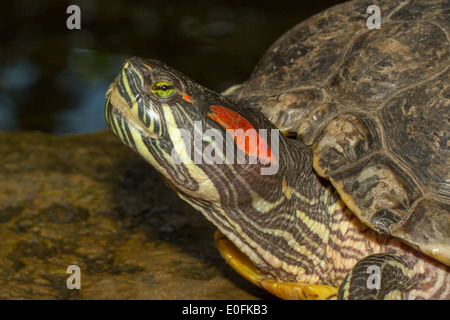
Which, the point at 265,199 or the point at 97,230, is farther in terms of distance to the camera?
the point at 97,230

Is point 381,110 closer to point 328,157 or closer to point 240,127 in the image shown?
point 328,157

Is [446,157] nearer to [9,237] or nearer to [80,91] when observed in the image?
[9,237]

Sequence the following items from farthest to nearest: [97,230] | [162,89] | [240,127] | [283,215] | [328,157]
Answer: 1. [97,230]
2. [283,215]
3. [328,157]
4. [240,127]
5. [162,89]

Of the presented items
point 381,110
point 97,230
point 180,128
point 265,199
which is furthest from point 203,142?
point 97,230

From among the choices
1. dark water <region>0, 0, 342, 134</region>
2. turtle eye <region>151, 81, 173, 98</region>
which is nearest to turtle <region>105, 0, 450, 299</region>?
turtle eye <region>151, 81, 173, 98</region>

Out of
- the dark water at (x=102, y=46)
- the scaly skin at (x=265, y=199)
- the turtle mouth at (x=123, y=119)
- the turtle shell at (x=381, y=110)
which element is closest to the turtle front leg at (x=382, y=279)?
the scaly skin at (x=265, y=199)

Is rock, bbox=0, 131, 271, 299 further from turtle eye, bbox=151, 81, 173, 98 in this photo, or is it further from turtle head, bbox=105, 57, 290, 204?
turtle eye, bbox=151, 81, 173, 98

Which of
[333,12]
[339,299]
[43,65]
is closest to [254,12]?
[43,65]

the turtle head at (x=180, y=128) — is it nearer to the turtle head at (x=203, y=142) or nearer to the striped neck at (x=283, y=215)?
the turtle head at (x=203, y=142)
